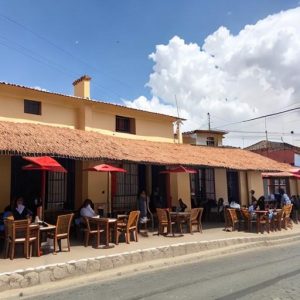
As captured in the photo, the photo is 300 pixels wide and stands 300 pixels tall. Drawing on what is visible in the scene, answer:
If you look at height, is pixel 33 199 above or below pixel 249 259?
above

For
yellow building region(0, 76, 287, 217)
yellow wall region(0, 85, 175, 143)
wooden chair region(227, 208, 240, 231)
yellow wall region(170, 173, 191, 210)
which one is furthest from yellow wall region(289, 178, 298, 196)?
wooden chair region(227, 208, 240, 231)

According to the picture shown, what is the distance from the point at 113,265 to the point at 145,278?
103cm

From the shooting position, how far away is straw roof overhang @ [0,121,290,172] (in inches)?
447

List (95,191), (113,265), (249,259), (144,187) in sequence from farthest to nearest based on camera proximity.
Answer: (144,187)
(95,191)
(249,259)
(113,265)

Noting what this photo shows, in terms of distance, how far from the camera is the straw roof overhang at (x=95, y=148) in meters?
11.4

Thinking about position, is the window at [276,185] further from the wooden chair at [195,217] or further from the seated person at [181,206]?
the wooden chair at [195,217]

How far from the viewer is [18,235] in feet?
30.1

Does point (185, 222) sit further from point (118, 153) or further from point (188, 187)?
point (188, 187)

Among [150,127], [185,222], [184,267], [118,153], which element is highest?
[150,127]

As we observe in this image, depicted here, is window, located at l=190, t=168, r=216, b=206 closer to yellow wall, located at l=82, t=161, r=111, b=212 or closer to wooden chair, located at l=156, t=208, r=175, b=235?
yellow wall, located at l=82, t=161, r=111, b=212

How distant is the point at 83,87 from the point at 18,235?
10123 mm

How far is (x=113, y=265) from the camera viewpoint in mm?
9156

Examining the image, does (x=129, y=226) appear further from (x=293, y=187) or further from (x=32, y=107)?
(x=293, y=187)

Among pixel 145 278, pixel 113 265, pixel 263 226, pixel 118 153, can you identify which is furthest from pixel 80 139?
pixel 263 226
